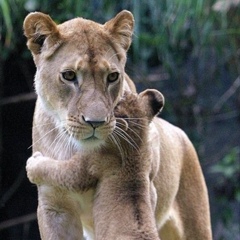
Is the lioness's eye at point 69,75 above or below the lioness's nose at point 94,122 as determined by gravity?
above

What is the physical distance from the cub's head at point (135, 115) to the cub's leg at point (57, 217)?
0.34 meters

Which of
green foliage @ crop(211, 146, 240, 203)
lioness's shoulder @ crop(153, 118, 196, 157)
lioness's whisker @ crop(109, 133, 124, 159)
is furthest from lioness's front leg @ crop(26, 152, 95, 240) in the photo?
green foliage @ crop(211, 146, 240, 203)

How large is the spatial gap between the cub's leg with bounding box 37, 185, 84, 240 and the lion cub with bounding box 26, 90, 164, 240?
104 mm

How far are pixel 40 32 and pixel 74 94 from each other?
0.99ft

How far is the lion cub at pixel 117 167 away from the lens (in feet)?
11.5

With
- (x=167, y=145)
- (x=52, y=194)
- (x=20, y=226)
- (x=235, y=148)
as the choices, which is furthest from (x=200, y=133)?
(x=52, y=194)

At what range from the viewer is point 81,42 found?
11.6 ft

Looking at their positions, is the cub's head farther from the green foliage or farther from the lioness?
the green foliage

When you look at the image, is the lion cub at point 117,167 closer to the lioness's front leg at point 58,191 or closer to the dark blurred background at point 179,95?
the lioness's front leg at point 58,191

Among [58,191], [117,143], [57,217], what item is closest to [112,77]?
[117,143]

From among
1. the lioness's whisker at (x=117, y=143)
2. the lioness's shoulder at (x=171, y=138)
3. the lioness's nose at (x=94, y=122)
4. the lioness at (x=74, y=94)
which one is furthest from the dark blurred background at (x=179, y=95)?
the lioness's nose at (x=94, y=122)

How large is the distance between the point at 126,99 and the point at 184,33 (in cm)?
275

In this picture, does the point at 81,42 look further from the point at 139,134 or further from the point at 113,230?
the point at 113,230

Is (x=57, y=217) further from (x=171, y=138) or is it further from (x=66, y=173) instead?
(x=171, y=138)
